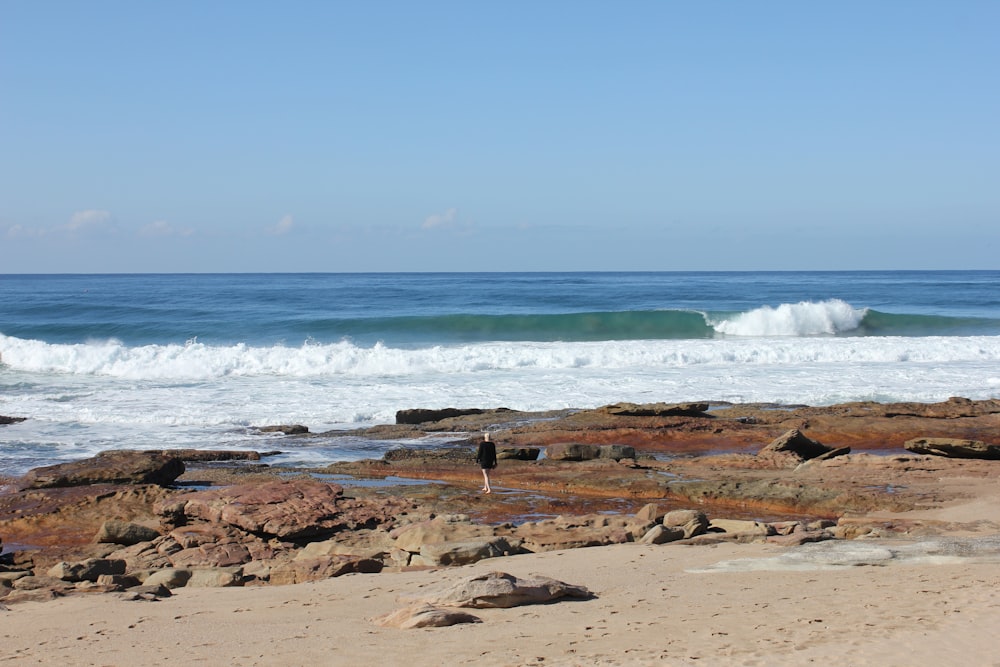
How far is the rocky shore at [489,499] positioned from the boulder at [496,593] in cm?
218

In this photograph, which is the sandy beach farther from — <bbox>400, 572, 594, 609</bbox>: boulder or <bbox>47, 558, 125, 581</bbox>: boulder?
<bbox>47, 558, 125, 581</bbox>: boulder

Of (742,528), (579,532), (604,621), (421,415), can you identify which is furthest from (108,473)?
(604,621)

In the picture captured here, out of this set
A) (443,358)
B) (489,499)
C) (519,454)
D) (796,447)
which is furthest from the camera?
(443,358)

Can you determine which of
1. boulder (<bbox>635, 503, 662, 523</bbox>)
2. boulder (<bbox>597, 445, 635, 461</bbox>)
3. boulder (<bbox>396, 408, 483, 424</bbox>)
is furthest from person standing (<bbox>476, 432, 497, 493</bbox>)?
boulder (<bbox>396, 408, 483, 424</bbox>)

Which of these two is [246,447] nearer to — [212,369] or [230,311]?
[212,369]

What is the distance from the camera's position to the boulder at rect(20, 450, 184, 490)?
1377 centimetres

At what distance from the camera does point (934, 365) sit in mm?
29406

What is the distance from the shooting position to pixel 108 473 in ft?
45.9

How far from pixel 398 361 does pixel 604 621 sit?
2403 cm

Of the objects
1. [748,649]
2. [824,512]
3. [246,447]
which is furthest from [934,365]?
[748,649]

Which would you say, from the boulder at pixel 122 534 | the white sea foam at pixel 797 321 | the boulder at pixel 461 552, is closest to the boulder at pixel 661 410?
the boulder at pixel 461 552

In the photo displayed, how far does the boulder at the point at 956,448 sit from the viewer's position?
1475 cm

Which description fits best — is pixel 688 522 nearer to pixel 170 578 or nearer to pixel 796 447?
pixel 170 578

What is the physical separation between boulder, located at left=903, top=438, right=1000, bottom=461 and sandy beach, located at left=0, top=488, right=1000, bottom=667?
6.97 m
